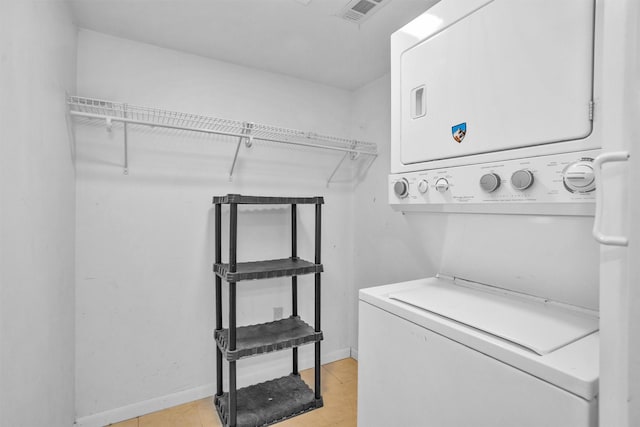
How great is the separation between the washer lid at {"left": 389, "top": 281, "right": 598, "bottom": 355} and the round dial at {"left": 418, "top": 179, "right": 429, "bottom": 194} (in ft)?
1.40

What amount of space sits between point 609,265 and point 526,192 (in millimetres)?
375

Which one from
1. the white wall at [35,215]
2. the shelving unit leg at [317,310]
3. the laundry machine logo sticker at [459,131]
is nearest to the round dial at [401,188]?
the laundry machine logo sticker at [459,131]

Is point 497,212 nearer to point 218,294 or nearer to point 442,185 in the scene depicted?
point 442,185

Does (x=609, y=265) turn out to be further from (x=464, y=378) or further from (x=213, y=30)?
(x=213, y=30)

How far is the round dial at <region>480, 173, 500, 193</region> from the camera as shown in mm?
979

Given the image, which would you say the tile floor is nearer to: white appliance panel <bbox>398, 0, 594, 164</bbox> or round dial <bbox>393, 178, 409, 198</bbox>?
round dial <bbox>393, 178, 409, 198</bbox>

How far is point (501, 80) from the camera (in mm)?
977

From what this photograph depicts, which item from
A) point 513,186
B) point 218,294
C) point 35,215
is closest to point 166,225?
point 218,294

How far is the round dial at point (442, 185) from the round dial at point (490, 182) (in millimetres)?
138

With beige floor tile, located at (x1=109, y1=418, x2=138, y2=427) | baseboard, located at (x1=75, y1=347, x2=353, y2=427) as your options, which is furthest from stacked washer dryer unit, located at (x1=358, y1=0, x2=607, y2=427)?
beige floor tile, located at (x1=109, y1=418, x2=138, y2=427)

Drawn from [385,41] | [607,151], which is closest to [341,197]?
[385,41]

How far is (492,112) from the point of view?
1.00 metres

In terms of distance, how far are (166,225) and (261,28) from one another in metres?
1.36

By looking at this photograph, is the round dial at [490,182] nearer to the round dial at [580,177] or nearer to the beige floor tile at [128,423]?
the round dial at [580,177]
